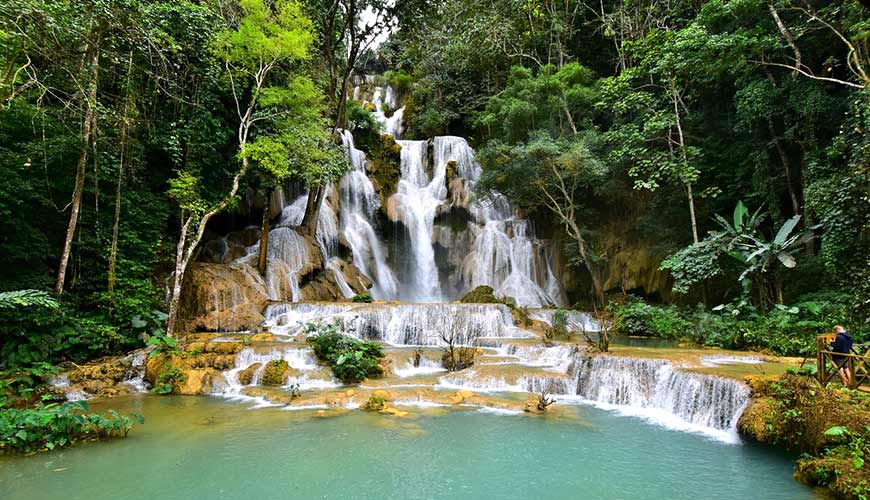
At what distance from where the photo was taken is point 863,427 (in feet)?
16.0

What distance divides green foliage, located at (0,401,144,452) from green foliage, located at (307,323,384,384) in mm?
3967

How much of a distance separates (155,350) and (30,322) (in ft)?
7.56

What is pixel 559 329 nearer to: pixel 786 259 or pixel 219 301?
pixel 786 259

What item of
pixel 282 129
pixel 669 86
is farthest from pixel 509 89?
pixel 282 129

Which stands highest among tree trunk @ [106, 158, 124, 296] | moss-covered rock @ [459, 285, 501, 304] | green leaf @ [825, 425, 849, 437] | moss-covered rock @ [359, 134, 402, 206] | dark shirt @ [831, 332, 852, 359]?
moss-covered rock @ [359, 134, 402, 206]

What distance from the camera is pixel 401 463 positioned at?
578 centimetres

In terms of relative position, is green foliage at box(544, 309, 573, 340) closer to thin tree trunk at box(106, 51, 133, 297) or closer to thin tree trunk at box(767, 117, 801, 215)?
thin tree trunk at box(767, 117, 801, 215)

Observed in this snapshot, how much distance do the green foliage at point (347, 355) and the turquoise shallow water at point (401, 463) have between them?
2.13 m

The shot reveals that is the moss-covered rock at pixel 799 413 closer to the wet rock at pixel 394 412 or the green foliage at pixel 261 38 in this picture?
the wet rock at pixel 394 412

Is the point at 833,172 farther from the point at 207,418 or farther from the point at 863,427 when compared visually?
the point at 207,418

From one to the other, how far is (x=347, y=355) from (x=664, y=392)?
625cm

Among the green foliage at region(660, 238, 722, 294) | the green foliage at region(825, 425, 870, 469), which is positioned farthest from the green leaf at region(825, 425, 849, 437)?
the green foliage at region(660, 238, 722, 294)

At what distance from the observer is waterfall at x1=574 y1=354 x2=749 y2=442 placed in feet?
22.6

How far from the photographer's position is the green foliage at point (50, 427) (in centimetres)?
587
